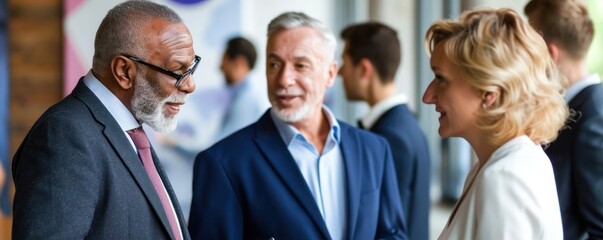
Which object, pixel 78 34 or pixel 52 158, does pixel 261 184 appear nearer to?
pixel 52 158

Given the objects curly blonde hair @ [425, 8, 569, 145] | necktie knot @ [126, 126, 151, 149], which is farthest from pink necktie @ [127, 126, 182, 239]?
curly blonde hair @ [425, 8, 569, 145]

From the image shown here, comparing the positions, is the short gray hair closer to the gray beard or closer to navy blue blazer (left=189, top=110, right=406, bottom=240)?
navy blue blazer (left=189, top=110, right=406, bottom=240)

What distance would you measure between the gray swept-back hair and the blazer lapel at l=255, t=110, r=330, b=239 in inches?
27.3

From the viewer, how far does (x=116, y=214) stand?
1738mm

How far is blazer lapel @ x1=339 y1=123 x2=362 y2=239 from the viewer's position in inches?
98.0

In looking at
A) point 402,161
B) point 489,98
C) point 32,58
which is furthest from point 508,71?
point 32,58

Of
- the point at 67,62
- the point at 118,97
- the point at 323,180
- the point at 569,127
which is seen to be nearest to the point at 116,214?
the point at 118,97

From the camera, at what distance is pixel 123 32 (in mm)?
1908

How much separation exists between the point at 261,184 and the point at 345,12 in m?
3.96

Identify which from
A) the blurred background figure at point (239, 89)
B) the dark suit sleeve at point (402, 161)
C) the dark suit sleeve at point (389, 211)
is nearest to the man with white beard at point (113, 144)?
the dark suit sleeve at point (389, 211)

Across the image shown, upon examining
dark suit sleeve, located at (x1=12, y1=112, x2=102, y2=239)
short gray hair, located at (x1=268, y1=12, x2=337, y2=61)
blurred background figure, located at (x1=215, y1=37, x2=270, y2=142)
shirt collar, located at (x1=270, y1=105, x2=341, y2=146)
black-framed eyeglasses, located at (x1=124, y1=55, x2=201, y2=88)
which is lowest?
blurred background figure, located at (x1=215, y1=37, x2=270, y2=142)

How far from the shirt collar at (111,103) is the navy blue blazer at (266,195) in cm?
54

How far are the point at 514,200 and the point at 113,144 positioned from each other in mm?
892

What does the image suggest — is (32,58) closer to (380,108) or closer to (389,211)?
(380,108)
